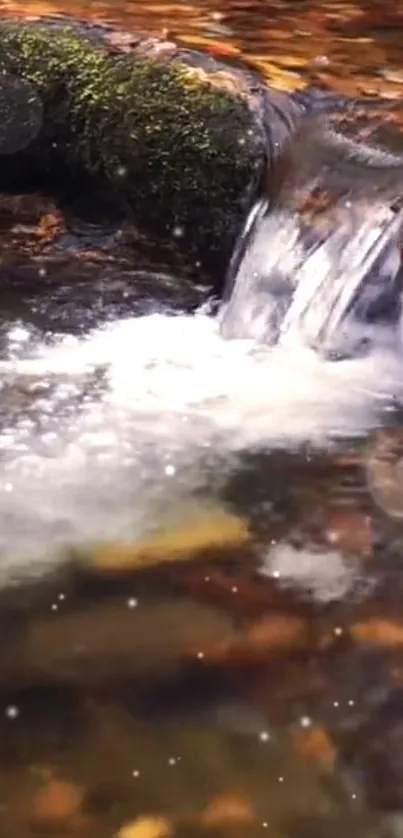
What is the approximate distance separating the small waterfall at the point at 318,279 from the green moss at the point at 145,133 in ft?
0.63

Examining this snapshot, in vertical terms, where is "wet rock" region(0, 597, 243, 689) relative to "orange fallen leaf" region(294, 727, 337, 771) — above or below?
below

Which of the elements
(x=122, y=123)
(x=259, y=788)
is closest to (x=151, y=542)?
(x=259, y=788)

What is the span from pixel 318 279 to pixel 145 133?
1053 millimetres

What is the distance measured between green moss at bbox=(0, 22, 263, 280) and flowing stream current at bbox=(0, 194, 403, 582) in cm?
22

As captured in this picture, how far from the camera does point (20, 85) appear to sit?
509cm

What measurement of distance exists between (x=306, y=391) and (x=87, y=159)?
1.71 m

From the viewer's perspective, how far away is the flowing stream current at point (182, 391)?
320cm

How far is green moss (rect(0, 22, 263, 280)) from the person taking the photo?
4602mm

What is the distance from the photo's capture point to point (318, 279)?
4188 millimetres

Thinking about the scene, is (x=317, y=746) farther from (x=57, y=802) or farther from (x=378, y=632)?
(x=57, y=802)

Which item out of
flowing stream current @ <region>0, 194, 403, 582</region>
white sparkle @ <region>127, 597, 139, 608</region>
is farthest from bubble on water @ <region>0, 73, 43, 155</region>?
white sparkle @ <region>127, 597, 139, 608</region>

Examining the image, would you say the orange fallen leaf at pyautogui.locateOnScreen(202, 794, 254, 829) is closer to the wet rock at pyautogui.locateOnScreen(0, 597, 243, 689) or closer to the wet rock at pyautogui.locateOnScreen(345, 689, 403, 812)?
the wet rock at pyautogui.locateOnScreen(345, 689, 403, 812)

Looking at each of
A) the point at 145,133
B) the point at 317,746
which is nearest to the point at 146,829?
the point at 317,746

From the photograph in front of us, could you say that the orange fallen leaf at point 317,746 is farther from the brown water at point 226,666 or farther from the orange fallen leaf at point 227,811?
the orange fallen leaf at point 227,811
